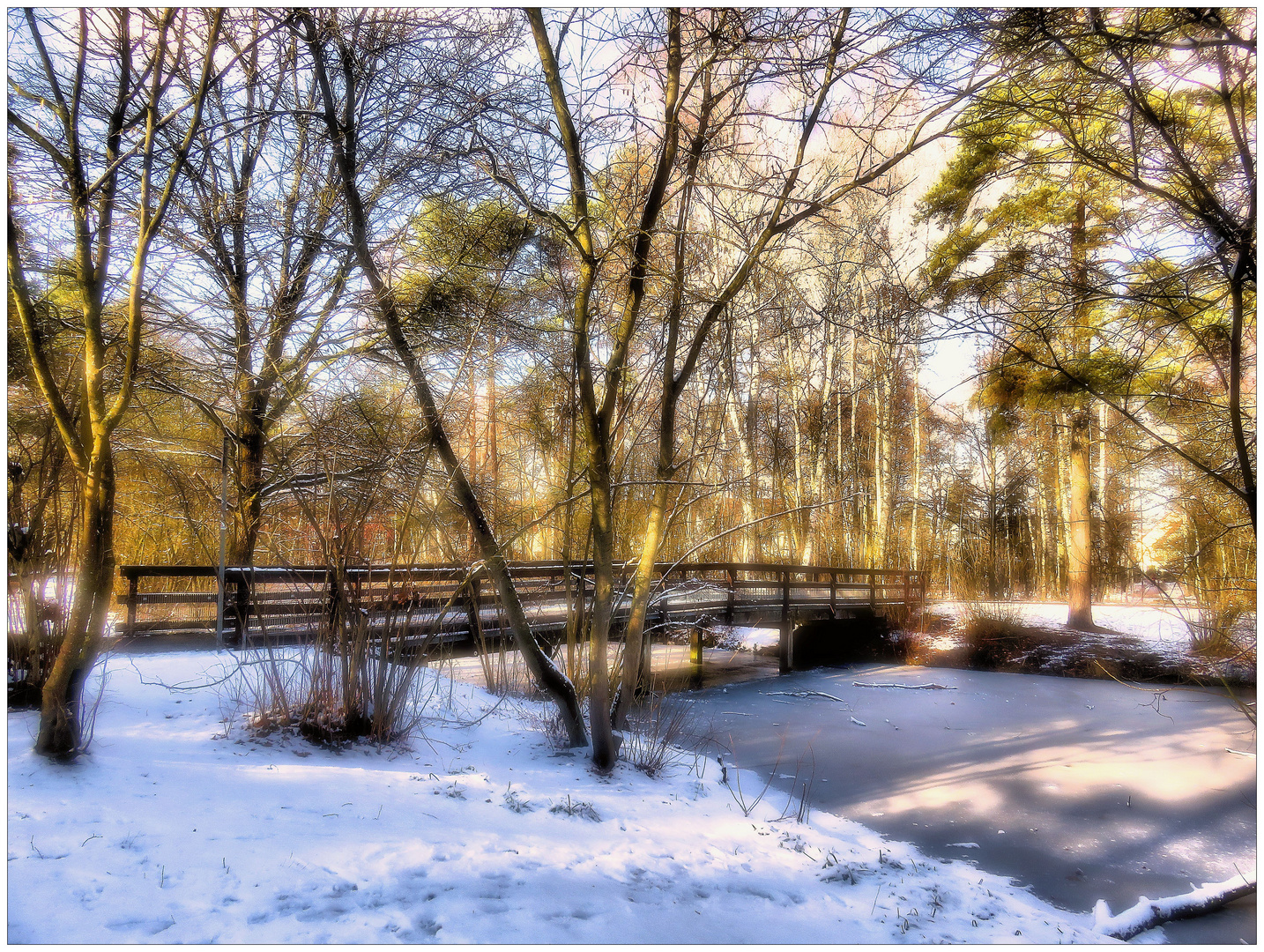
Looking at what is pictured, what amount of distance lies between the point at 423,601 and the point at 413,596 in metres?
0.11

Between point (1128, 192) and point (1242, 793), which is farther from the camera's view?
point (1242, 793)

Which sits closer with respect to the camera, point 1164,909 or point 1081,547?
point 1164,909

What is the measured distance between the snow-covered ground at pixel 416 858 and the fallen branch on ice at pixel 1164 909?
16 cm

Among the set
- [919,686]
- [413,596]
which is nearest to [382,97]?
[413,596]

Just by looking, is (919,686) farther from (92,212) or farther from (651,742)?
(92,212)

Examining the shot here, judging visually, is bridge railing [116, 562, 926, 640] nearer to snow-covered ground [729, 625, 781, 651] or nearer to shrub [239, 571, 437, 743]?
shrub [239, 571, 437, 743]

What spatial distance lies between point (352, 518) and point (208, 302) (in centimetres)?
148

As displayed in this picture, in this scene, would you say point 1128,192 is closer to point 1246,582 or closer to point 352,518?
point 1246,582

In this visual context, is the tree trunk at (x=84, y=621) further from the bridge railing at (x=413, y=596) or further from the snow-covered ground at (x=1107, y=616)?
the snow-covered ground at (x=1107, y=616)

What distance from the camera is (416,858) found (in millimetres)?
2377

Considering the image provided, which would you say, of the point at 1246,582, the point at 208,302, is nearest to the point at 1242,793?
the point at 1246,582

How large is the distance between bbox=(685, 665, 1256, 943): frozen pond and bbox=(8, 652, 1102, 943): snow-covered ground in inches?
25.6

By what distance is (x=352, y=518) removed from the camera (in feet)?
13.1

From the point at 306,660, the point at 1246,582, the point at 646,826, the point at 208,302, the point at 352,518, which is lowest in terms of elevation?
the point at 646,826
